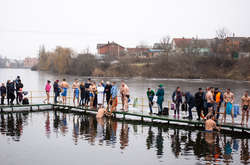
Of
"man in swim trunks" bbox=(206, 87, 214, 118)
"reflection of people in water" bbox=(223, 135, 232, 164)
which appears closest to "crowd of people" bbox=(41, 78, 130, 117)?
"man in swim trunks" bbox=(206, 87, 214, 118)

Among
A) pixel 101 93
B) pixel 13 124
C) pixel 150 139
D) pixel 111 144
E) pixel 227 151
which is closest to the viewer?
pixel 227 151

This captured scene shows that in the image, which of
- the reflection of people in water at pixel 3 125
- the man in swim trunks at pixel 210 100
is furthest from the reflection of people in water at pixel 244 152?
the reflection of people in water at pixel 3 125

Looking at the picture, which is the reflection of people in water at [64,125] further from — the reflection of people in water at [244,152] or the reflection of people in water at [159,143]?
the reflection of people in water at [244,152]

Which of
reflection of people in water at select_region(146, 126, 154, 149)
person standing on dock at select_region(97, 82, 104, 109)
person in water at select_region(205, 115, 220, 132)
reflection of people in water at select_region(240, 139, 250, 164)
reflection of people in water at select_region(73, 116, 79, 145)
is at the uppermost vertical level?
person standing on dock at select_region(97, 82, 104, 109)

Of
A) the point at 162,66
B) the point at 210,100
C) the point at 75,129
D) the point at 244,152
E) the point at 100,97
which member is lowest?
the point at 244,152

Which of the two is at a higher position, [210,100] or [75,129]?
[210,100]

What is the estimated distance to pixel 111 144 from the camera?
1415 centimetres

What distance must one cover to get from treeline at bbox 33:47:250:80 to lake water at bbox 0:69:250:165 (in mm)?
69773

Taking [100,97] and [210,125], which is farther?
[100,97]

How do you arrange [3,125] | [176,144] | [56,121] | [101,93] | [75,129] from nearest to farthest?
1. [176,144]
2. [75,129]
3. [3,125]
4. [56,121]
5. [101,93]

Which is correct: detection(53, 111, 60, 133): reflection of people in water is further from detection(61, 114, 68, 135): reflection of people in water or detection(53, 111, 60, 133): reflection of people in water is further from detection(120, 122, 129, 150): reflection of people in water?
detection(120, 122, 129, 150): reflection of people in water

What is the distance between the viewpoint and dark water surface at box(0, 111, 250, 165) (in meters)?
12.2

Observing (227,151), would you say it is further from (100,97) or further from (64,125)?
(100,97)

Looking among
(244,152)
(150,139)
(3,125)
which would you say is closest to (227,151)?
(244,152)
